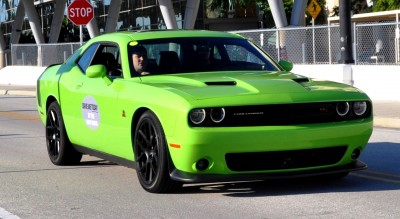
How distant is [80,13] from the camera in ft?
99.5

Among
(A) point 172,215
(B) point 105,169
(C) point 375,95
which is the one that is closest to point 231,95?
(A) point 172,215

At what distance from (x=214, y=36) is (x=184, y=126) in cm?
230

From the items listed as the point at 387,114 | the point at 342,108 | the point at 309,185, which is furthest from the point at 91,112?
the point at 387,114

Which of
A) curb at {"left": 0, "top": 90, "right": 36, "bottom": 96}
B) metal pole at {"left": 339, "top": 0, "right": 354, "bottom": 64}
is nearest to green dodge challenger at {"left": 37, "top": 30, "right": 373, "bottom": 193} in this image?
metal pole at {"left": 339, "top": 0, "right": 354, "bottom": 64}

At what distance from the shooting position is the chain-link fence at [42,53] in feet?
120

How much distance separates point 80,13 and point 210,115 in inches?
893

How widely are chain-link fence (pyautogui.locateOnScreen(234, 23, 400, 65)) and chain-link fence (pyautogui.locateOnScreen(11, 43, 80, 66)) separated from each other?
38.9 feet

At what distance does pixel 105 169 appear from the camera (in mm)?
10930

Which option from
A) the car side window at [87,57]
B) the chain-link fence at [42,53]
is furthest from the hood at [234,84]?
the chain-link fence at [42,53]

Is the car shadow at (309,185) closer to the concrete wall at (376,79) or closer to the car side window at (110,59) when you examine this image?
the car side window at (110,59)

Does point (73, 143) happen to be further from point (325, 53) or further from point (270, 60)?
point (325, 53)

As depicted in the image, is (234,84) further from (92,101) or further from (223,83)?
(92,101)

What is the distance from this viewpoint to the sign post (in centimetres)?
3002

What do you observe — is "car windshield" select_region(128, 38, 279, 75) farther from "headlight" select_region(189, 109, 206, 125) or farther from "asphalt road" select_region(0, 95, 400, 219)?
"headlight" select_region(189, 109, 206, 125)
